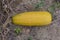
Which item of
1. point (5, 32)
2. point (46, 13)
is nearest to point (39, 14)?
point (46, 13)

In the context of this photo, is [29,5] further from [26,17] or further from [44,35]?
[44,35]

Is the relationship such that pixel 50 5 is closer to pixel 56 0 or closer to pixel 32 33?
pixel 56 0

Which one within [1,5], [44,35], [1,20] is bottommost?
[44,35]

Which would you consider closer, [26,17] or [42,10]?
[26,17]

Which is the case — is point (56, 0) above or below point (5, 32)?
above

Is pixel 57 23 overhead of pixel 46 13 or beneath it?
beneath

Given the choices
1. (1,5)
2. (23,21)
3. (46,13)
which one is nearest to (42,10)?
(46,13)
